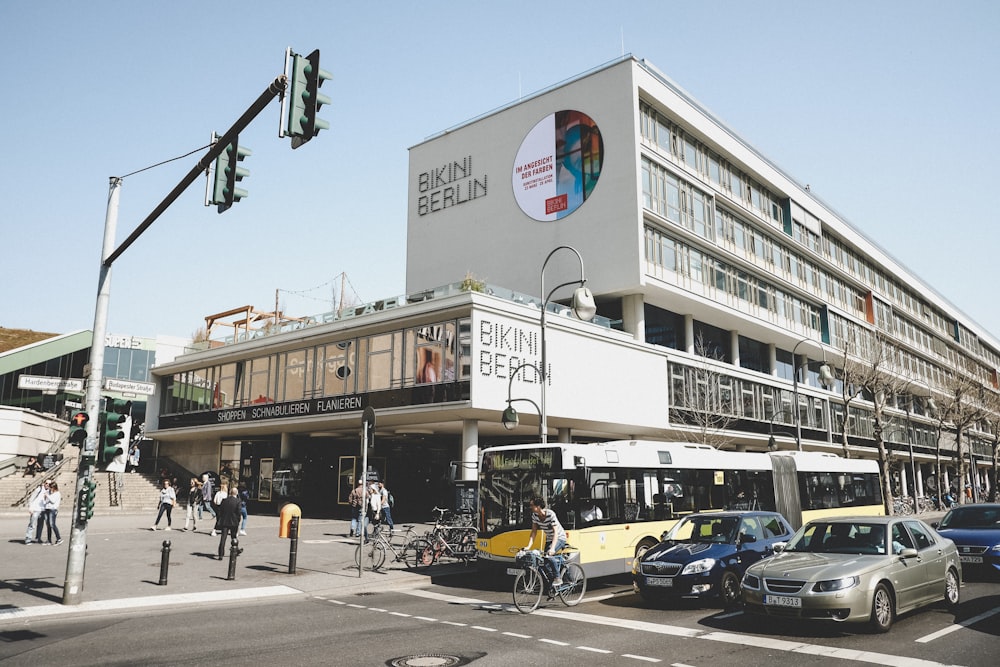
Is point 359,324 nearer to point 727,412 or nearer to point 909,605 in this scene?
point 727,412

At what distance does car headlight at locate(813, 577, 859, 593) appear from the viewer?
30.7ft

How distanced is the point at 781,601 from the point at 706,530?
3989 millimetres

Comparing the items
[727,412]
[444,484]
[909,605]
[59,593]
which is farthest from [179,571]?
[727,412]

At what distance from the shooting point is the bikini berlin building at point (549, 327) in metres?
31.2

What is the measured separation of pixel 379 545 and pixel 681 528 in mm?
7305

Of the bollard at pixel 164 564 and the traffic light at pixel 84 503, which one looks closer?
the traffic light at pixel 84 503

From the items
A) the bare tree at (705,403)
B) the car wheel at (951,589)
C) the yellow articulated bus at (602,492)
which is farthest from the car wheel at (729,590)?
the bare tree at (705,403)

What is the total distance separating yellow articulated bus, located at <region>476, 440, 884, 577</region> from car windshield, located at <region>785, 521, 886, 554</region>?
4464mm

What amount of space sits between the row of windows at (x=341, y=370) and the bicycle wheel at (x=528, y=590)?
1648 cm

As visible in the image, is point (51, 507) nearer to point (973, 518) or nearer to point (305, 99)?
point (305, 99)

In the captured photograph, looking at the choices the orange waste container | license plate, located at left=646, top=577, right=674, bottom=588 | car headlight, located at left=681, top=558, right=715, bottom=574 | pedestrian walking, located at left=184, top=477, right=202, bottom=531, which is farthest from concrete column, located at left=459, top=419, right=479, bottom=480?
car headlight, located at left=681, top=558, right=715, bottom=574

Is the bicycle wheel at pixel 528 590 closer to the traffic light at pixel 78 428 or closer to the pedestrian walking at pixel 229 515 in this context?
the traffic light at pixel 78 428

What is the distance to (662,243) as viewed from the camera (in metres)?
39.3

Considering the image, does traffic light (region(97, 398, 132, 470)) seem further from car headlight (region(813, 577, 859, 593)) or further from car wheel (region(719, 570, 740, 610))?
car headlight (region(813, 577, 859, 593))
